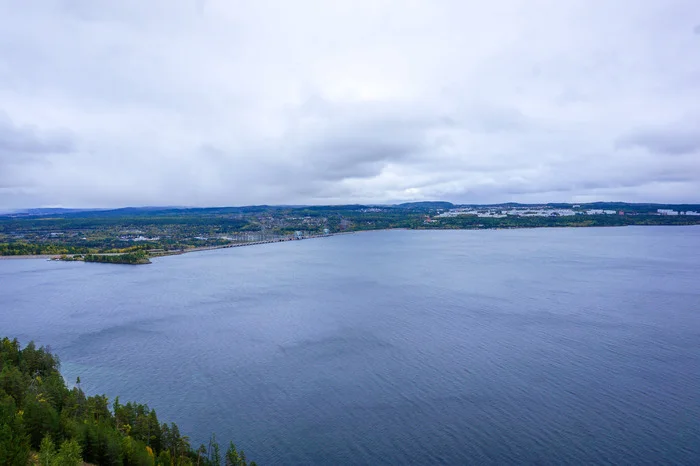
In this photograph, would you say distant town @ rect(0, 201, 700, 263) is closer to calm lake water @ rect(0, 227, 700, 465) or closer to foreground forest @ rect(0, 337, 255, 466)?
calm lake water @ rect(0, 227, 700, 465)

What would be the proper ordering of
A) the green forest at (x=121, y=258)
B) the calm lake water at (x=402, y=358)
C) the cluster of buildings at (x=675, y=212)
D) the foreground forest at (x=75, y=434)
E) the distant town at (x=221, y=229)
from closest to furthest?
the foreground forest at (x=75, y=434), the calm lake water at (x=402, y=358), the green forest at (x=121, y=258), the distant town at (x=221, y=229), the cluster of buildings at (x=675, y=212)

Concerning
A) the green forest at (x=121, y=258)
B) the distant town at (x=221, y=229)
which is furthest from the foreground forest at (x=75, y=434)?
the distant town at (x=221, y=229)

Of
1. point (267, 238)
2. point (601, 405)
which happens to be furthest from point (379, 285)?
point (267, 238)

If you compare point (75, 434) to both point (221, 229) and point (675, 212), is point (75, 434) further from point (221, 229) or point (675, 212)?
point (675, 212)

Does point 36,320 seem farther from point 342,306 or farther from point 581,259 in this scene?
point 581,259

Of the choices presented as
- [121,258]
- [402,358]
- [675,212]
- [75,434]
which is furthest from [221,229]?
[675,212]

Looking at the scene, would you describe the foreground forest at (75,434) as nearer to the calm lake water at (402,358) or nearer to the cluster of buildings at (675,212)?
the calm lake water at (402,358)
